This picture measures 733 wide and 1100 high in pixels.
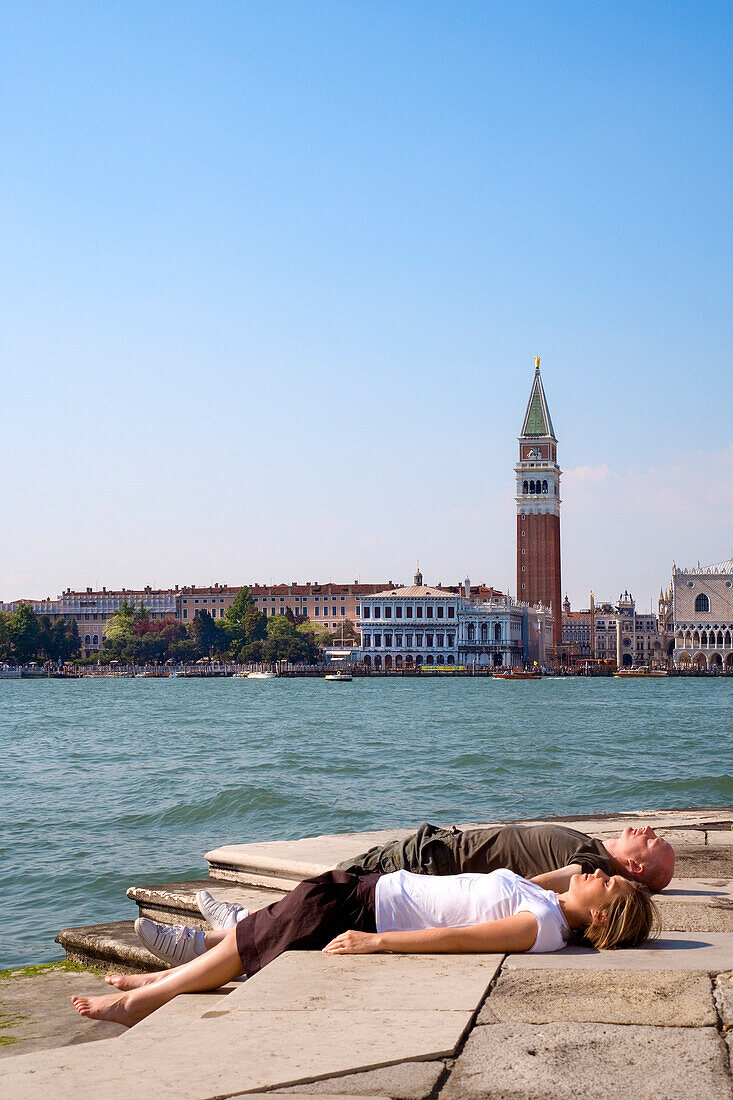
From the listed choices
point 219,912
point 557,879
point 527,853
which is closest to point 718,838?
point 527,853

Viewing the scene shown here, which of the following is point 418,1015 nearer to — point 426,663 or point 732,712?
point 732,712

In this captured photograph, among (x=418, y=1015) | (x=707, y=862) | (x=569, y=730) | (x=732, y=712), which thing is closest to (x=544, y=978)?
(x=418, y=1015)

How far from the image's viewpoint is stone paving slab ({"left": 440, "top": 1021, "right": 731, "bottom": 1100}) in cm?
235

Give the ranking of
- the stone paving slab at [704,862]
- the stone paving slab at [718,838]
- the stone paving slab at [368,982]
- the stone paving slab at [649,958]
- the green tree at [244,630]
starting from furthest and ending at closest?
the green tree at [244,630]
the stone paving slab at [718,838]
the stone paving slab at [704,862]
the stone paving slab at [649,958]
the stone paving slab at [368,982]

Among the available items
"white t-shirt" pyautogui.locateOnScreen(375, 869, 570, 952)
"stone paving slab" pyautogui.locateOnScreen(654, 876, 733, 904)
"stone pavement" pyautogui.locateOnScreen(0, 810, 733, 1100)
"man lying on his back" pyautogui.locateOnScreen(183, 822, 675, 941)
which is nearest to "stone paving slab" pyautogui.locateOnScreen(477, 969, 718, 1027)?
"stone pavement" pyautogui.locateOnScreen(0, 810, 733, 1100)

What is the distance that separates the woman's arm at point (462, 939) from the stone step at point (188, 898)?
1.29m

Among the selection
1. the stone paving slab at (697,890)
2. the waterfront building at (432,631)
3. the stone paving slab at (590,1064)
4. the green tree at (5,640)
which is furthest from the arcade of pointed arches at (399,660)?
the stone paving slab at (590,1064)

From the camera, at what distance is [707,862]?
5.25m

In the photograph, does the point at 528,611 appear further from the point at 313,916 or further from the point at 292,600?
the point at 313,916

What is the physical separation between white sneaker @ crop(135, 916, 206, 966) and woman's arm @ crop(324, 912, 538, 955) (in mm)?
563

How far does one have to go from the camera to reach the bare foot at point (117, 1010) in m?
3.41

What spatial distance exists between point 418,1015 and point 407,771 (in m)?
15.0

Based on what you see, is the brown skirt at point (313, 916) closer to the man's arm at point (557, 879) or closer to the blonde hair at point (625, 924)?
the man's arm at point (557, 879)

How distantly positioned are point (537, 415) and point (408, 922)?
4396 inches
